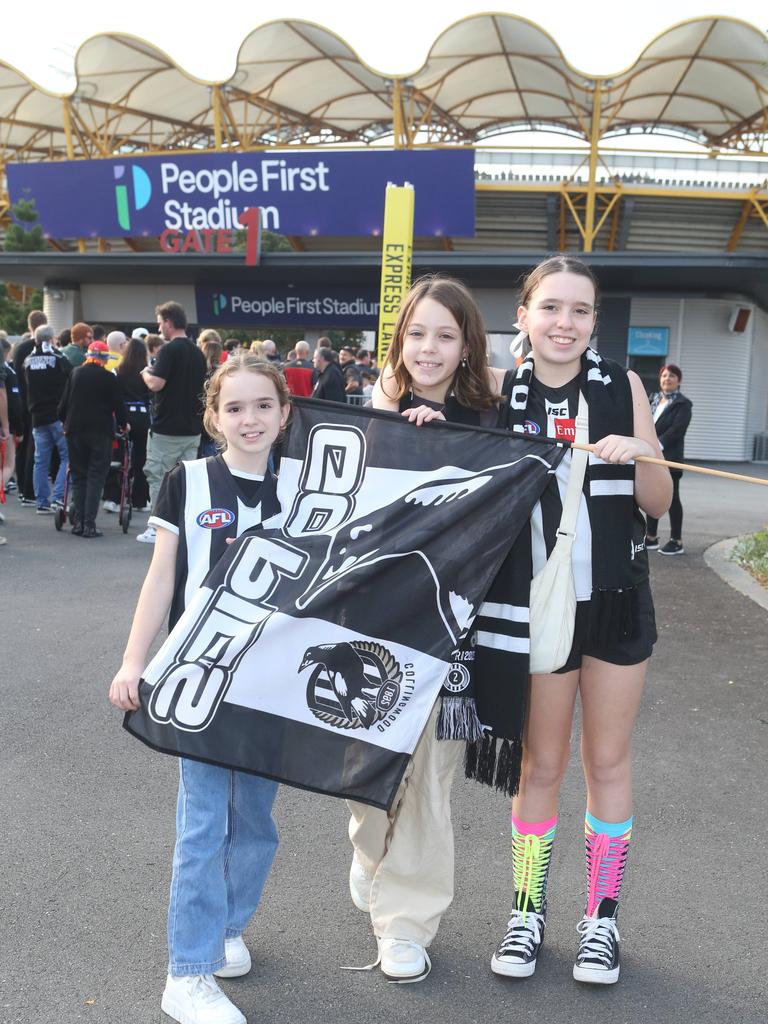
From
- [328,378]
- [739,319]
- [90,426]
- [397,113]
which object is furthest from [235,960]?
[397,113]

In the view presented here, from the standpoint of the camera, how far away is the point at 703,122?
29.5m

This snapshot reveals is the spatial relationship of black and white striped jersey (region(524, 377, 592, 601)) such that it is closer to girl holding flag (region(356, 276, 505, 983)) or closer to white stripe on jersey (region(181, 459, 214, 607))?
girl holding flag (region(356, 276, 505, 983))

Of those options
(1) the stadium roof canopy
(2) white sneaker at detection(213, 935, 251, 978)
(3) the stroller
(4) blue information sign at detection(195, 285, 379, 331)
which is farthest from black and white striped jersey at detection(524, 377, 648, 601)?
(1) the stadium roof canopy

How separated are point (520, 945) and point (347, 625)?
1.09 meters

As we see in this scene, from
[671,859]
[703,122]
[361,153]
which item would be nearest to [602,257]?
[361,153]

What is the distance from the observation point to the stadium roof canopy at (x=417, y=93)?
83.0 feet

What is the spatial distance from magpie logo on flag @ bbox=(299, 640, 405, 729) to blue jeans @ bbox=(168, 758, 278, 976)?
302 mm

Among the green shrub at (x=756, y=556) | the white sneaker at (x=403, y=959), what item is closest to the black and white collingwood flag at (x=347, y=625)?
the white sneaker at (x=403, y=959)

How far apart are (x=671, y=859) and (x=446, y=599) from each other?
160 centimetres

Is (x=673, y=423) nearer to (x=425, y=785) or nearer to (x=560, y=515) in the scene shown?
(x=560, y=515)

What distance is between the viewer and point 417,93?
2758 cm

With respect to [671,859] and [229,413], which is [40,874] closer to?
[229,413]

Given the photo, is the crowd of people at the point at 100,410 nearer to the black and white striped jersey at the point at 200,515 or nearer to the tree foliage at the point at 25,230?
the black and white striped jersey at the point at 200,515

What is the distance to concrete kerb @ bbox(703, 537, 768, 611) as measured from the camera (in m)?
8.03
